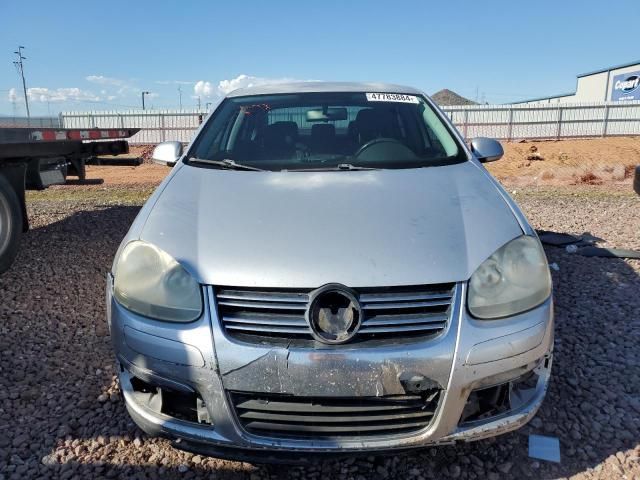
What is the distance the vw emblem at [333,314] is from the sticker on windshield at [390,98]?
6.57 feet

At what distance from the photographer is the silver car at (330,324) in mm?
1748

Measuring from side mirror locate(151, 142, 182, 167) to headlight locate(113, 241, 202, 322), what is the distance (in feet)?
3.96

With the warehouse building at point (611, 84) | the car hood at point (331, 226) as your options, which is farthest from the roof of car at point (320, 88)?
the warehouse building at point (611, 84)

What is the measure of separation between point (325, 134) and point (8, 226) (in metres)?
3.35

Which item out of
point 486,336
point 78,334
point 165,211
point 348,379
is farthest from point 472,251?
point 78,334

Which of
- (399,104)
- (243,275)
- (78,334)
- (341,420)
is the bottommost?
(78,334)

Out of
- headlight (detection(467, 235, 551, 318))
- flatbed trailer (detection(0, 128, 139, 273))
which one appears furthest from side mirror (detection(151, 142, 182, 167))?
flatbed trailer (detection(0, 128, 139, 273))

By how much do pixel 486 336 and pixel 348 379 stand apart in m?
0.53

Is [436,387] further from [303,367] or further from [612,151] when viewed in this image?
[612,151]

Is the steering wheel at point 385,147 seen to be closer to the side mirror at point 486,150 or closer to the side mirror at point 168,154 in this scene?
the side mirror at point 486,150

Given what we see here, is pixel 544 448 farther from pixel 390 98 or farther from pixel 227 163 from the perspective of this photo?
pixel 390 98

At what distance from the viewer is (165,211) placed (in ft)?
7.52

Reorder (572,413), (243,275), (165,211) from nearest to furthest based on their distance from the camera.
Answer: (243,275) < (165,211) < (572,413)

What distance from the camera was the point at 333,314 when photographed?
5.86ft
